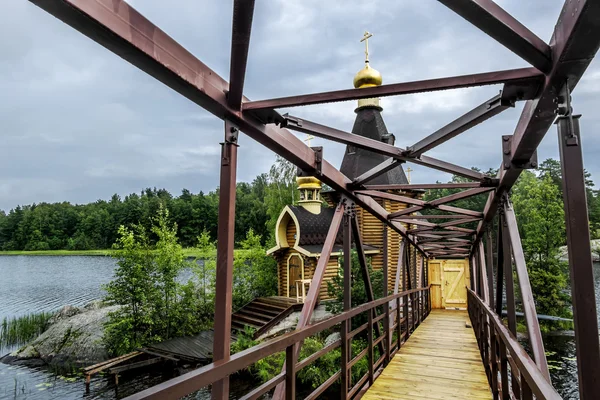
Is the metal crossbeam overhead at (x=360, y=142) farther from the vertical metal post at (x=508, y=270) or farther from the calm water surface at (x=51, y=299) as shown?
the calm water surface at (x=51, y=299)

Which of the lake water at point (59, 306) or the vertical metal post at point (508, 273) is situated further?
the lake water at point (59, 306)

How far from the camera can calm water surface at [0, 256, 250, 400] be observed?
10.5 meters

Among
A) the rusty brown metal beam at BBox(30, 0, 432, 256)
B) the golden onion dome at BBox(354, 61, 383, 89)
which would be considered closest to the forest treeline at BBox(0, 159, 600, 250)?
the golden onion dome at BBox(354, 61, 383, 89)

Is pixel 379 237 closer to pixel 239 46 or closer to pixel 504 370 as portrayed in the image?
pixel 504 370

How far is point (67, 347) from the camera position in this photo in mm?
13219

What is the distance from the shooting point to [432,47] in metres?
3.37

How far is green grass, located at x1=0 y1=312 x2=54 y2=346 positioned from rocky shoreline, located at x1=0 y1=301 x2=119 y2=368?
5.42ft

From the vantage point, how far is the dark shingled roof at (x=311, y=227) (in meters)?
16.1

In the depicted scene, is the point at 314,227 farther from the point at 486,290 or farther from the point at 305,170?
the point at 305,170

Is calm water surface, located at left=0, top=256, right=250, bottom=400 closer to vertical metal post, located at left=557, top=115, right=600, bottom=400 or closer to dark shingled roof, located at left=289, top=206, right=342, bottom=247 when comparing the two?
dark shingled roof, located at left=289, top=206, right=342, bottom=247

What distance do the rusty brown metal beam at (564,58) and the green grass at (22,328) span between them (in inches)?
721

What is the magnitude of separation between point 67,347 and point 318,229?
9.98 m

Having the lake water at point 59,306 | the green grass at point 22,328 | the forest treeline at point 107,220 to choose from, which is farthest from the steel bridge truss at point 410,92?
the forest treeline at point 107,220

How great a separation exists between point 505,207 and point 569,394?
9.41 metres
